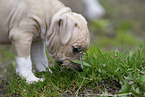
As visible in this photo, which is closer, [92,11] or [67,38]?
[67,38]

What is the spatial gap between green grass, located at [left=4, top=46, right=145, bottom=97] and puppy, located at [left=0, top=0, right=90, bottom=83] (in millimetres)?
177

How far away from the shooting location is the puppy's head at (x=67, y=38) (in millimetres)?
2701

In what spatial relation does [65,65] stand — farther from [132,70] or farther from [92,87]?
[132,70]

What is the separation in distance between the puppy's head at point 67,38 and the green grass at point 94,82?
216mm

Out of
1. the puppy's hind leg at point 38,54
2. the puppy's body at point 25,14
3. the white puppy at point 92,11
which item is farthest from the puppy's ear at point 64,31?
the white puppy at point 92,11

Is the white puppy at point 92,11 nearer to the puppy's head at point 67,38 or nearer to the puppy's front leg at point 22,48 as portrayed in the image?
the puppy's head at point 67,38

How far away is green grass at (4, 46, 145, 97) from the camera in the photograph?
2.58 m

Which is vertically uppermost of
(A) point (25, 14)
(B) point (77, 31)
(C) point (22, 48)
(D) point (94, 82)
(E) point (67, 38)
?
(A) point (25, 14)

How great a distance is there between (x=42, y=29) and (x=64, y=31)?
0.41 metres

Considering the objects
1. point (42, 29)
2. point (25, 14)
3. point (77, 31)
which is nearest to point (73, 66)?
point (77, 31)

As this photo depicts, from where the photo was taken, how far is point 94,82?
272cm

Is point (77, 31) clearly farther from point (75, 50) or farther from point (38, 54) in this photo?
point (38, 54)

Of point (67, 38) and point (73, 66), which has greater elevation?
point (67, 38)

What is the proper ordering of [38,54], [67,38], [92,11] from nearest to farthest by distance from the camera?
[67,38] < [38,54] < [92,11]
